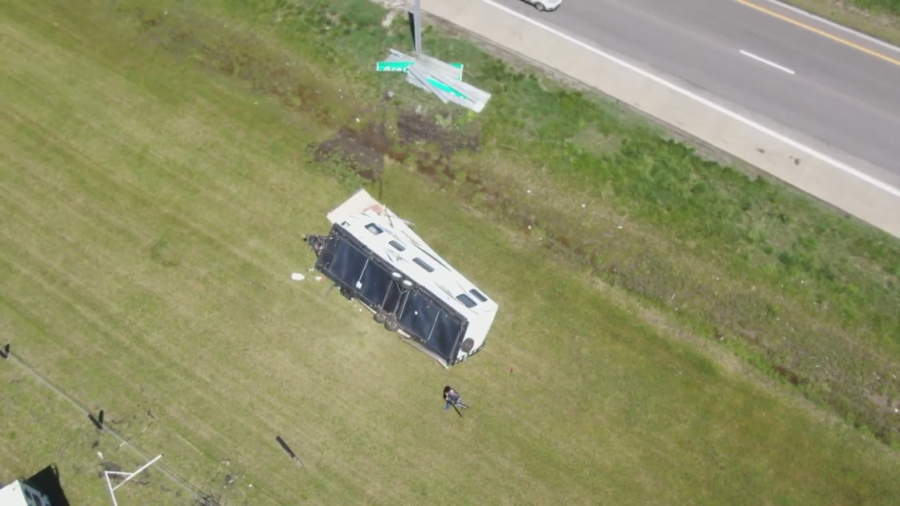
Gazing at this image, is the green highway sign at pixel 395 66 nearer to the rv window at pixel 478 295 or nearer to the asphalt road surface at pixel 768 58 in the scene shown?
the asphalt road surface at pixel 768 58

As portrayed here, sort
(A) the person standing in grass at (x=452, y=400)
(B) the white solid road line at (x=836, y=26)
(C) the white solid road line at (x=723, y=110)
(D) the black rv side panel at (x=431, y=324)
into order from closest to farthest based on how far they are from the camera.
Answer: (D) the black rv side panel at (x=431, y=324) < (A) the person standing in grass at (x=452, y=400) < (C) the white solid road line at (x=723, y=110) < (B) the white solid road line at (x=836, y=26)

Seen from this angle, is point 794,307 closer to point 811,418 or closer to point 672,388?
point 811,418

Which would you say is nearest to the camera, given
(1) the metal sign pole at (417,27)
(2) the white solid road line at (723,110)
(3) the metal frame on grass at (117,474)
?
(3) the metal frame on grass at (117,474)

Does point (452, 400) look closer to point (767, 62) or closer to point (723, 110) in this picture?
point (723, 110)

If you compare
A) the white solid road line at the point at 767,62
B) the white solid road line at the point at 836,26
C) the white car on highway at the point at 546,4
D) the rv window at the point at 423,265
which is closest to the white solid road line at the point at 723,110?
the white car on highway at the point at 546,4

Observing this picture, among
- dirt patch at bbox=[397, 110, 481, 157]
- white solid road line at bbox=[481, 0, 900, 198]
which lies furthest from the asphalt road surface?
dirt patch at bbox=[397, 110, 481, 157]
